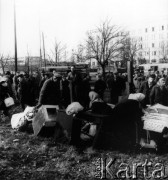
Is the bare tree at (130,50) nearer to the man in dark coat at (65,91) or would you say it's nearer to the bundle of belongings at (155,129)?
the man in dark coat at (65,91)

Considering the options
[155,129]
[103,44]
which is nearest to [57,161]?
[155,129]

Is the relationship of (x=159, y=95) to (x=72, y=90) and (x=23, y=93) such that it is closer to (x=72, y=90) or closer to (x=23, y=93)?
(x=72, y=90)

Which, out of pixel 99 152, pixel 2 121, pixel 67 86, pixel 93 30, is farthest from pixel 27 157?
pixel 93 30

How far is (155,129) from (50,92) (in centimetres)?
369

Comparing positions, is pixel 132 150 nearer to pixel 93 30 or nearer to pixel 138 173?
pixel 138 173

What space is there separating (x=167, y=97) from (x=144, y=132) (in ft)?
10.1

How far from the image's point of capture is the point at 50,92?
8.44 meters

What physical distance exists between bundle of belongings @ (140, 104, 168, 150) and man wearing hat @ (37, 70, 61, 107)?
3243 millimetres

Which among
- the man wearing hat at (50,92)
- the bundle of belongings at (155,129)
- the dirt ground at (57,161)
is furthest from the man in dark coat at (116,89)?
the bundle of belongings at (155,129)

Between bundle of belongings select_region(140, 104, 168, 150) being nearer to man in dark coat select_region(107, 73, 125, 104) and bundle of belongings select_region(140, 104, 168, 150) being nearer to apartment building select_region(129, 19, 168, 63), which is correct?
man in dark coat select_region(107, 73, 125, 104)

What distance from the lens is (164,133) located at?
223 inches

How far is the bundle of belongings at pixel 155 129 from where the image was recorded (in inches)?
219

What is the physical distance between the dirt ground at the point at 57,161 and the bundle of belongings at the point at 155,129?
195mm

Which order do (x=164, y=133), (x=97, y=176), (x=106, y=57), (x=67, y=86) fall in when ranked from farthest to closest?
(x=106, y=57) → (x=67, y=86) → (x=164, y=133) → (x=97, y=176)
